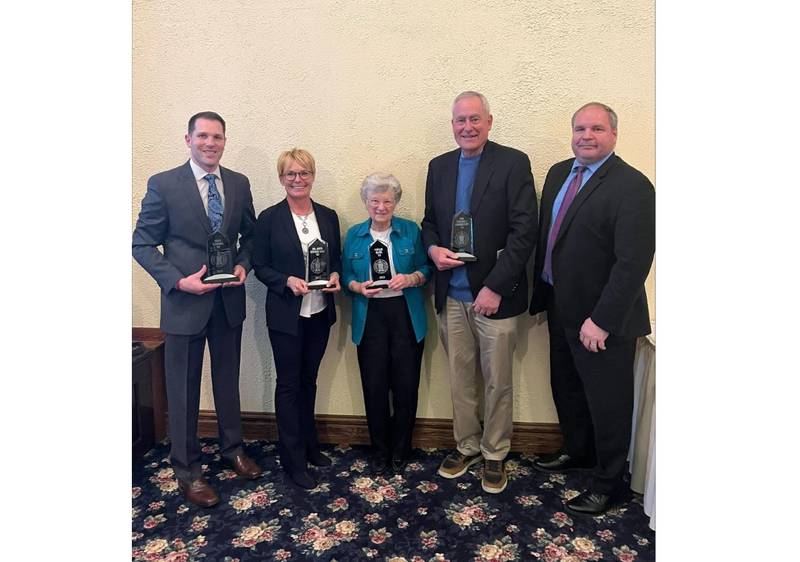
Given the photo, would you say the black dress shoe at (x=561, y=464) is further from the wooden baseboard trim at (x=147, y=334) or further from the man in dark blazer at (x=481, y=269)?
the wooden baseboard trim at (x=147, y=334)

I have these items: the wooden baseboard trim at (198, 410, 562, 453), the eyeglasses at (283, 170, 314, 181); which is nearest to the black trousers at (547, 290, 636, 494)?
the wooden baseboard trim at (198, 410, 562, 453)

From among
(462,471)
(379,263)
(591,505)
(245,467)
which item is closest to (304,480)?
(245,467)

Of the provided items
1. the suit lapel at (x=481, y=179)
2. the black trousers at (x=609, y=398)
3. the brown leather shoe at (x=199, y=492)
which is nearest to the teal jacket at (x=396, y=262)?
the suit lapel at (x=481, y=179)

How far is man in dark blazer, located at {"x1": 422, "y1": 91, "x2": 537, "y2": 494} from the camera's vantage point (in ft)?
7.47

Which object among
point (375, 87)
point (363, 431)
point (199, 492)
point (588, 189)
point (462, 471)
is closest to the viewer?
point (588, 189)

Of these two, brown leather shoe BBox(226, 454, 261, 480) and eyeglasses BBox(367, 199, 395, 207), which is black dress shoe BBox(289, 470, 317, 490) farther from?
eyeglasses BBox(367, 199, 395, 207)

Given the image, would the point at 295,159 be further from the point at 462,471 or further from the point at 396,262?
the point at 462,471

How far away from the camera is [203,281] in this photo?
218 centimetres

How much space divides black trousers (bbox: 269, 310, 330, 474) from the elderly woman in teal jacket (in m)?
0.22

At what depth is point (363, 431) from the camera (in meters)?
2.81

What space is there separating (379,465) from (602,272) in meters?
1.50

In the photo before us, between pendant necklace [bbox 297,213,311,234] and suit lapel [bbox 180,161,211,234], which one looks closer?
suit lapel [bbox 180,161,211,234]

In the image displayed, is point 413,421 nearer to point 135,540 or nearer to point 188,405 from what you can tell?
point 188,405

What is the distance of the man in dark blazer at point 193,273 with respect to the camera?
217cm
